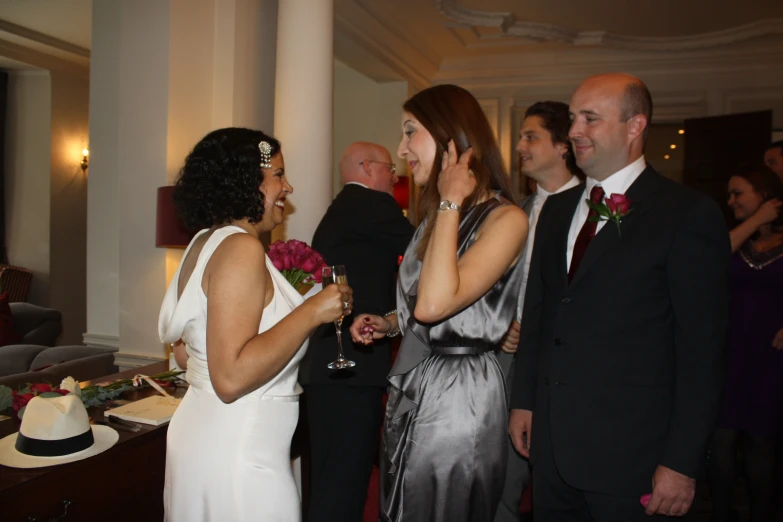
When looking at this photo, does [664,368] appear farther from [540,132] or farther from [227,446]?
[540,132]

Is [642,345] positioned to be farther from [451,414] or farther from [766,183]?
[766,183]

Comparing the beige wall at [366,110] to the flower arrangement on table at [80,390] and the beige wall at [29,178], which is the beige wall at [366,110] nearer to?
the beige wall at [29,178]

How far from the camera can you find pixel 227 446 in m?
1.75

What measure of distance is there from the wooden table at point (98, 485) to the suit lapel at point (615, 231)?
160 centimetres

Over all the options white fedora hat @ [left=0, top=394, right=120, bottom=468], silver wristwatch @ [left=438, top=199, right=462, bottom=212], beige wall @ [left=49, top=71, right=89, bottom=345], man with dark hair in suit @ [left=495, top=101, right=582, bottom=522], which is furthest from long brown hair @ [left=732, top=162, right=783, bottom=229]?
beige wall @ [left=49, top=71, right=89, bottom=345]

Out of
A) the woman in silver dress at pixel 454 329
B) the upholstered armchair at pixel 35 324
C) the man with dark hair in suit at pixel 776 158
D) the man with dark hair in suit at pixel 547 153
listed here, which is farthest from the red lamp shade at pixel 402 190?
the woman in silver dress at pixel 454 329

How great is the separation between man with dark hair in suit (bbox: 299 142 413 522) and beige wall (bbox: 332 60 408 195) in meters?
5.31

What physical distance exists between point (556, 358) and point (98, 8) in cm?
477

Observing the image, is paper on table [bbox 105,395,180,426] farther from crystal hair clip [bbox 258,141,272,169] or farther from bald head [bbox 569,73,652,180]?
bald head [bbox 569,73,652,180]

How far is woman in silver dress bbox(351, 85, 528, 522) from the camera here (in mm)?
1766

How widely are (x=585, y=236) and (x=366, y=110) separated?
7.13 metres

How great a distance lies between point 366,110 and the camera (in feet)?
28.3

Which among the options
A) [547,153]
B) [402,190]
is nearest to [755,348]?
[547,153]

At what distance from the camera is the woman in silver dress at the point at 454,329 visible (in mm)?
1766
